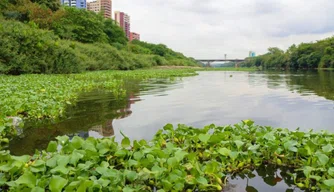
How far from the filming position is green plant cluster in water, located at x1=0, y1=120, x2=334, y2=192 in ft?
7.48

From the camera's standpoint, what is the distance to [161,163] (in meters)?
2.58

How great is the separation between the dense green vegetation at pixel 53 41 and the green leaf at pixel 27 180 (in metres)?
15.9

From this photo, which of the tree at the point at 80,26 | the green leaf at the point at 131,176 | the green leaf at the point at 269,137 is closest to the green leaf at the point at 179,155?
the green leaf at the point at 131,176

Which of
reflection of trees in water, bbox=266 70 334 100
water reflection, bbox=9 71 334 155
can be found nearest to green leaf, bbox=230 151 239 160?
water reflection, bbox=9 71 334 155

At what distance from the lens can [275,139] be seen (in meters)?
3.28

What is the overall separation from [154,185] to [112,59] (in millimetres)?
32960

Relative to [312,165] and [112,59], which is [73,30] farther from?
[312,165]

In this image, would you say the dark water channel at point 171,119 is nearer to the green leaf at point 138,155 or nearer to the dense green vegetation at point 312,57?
the green leaf at point 138,155

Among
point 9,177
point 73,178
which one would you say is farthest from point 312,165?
point 9,177

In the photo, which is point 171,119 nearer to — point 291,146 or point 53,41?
point 291,146

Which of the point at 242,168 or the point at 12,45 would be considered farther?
the point at 12,45

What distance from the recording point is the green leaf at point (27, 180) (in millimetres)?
2055

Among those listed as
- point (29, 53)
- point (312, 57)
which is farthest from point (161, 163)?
point (312, 57)

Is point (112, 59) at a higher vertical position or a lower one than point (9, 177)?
higher
